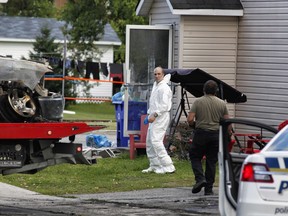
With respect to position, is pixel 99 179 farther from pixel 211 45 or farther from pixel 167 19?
pixel 167 19

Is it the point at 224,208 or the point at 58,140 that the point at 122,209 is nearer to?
the point at 58,140

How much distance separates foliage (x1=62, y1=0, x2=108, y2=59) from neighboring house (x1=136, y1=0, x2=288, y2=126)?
2730 cm

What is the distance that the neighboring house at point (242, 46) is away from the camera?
19641 mm

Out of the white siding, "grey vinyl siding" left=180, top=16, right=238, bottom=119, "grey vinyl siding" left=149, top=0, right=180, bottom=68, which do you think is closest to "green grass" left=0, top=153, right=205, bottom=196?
"grey vinyl siding" left=180, top=16, right=238, bottom=119

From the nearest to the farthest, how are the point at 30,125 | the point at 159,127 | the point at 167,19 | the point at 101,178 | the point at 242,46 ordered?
the point at 30,125 → the point at 101,178 → the point at 159,127 → the point at 242,46 → the point at 167,19

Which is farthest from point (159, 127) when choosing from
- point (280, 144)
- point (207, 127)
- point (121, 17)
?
point (121, 17)

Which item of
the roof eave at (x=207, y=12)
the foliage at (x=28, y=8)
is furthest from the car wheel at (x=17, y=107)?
the foliage at (x=28, y=8)

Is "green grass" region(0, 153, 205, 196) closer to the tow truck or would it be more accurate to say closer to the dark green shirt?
the dark green shirt

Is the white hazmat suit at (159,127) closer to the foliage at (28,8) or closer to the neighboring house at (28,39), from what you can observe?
the neighboring house at (28,39)

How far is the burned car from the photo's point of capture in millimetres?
12312

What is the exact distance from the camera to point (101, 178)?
16.6 metres

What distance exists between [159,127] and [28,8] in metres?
45.9

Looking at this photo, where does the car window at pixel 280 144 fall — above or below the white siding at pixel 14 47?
above

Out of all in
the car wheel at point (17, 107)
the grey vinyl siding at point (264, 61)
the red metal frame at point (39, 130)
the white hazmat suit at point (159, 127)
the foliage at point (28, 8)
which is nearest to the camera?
the red metal frame at point (39, 130)
